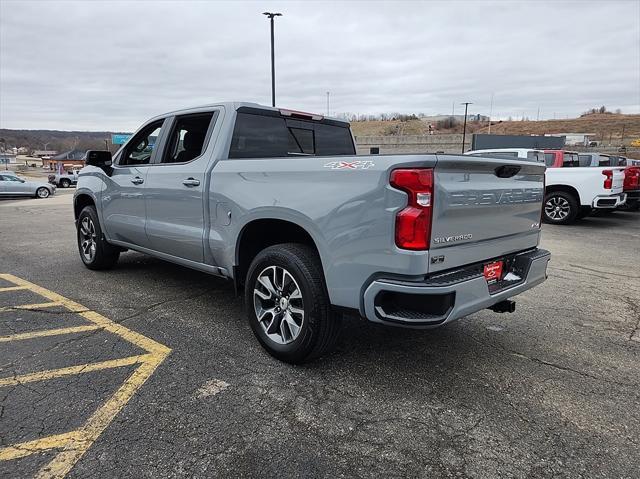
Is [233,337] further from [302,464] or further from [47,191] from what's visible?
[47,191]

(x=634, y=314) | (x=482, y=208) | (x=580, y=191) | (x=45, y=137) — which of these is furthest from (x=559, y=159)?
(x=45, y=137)

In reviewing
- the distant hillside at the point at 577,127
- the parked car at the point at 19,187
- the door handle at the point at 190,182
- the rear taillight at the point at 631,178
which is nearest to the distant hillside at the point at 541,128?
the distant hillside at the point at 577,127

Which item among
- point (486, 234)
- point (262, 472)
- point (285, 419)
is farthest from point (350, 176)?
point (262, 472)

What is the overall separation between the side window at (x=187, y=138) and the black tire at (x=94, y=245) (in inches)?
71.3

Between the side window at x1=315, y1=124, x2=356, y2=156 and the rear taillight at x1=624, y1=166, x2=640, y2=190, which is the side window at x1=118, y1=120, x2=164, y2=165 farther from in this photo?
the rear taillight at x1=624, y1=166, x2=640, y2=190

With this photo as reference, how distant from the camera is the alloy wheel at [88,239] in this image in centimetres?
597

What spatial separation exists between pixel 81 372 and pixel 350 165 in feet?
7.68

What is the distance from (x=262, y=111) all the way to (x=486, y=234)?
2.30 metres

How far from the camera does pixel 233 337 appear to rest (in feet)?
12.8

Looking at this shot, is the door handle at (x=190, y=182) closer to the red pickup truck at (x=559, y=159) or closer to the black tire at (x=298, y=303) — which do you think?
the black tire at (x=298, y=303)

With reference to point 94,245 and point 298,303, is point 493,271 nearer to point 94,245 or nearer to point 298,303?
point 298,303

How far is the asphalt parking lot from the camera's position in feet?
7.69

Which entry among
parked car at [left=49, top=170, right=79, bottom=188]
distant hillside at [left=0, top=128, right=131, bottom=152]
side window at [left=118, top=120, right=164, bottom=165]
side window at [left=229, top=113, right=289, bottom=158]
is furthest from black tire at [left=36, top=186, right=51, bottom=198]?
distant hillside at [left=0, top=128, right=131, bottom=152]

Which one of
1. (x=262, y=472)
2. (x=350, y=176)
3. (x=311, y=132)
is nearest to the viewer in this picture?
(x=262, y=472)
